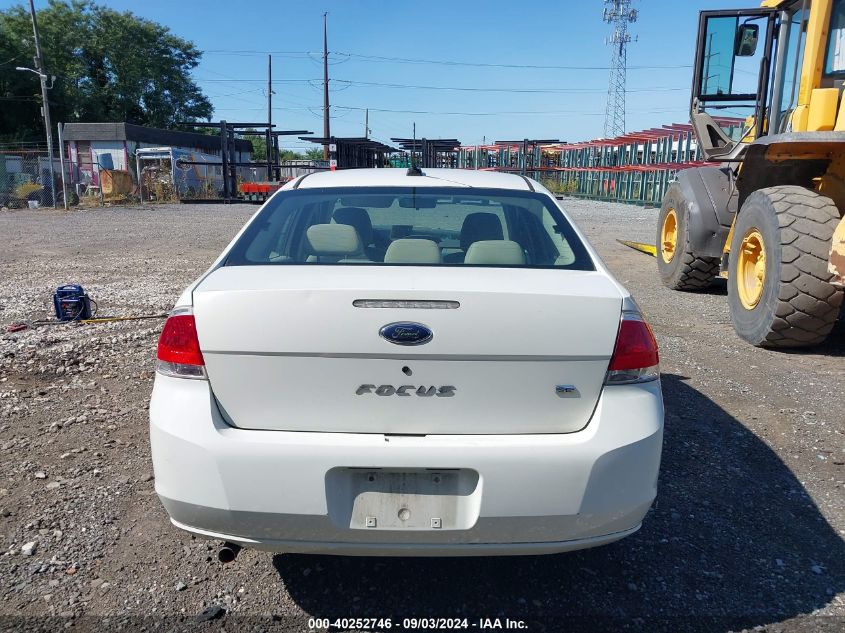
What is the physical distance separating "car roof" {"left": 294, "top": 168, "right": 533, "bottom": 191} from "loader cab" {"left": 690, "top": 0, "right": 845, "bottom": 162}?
3578 mm

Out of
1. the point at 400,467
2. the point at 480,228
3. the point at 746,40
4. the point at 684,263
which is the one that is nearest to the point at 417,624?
the point at 400,467

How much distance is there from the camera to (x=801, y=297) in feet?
17.7

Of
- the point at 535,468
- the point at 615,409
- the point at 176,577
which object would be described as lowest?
the point at 176,577

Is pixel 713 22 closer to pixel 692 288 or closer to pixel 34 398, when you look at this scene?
pixel 692 288

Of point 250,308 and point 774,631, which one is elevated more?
point 250,308

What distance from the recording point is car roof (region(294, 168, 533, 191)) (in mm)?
3291

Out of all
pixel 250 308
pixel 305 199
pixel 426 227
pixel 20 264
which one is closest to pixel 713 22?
pixel 426 227

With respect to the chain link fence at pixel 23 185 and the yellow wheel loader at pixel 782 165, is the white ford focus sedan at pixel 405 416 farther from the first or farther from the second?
the chain link fence at pixel 23 185

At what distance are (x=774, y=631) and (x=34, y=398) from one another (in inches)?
177

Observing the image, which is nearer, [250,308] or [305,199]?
[250,308]

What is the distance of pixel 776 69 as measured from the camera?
6469 millimetres

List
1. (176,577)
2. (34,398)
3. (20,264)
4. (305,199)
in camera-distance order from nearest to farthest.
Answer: (176,577), (305,199), (34,398), (20,264)

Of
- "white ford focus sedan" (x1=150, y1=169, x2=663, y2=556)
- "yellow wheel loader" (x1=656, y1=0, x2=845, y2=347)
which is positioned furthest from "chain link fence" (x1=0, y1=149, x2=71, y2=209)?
Result: "white ford focus sedan" (x1=150, y1=169, x2=663, y2=556)

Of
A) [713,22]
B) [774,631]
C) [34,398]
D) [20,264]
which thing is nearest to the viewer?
[774,631]
